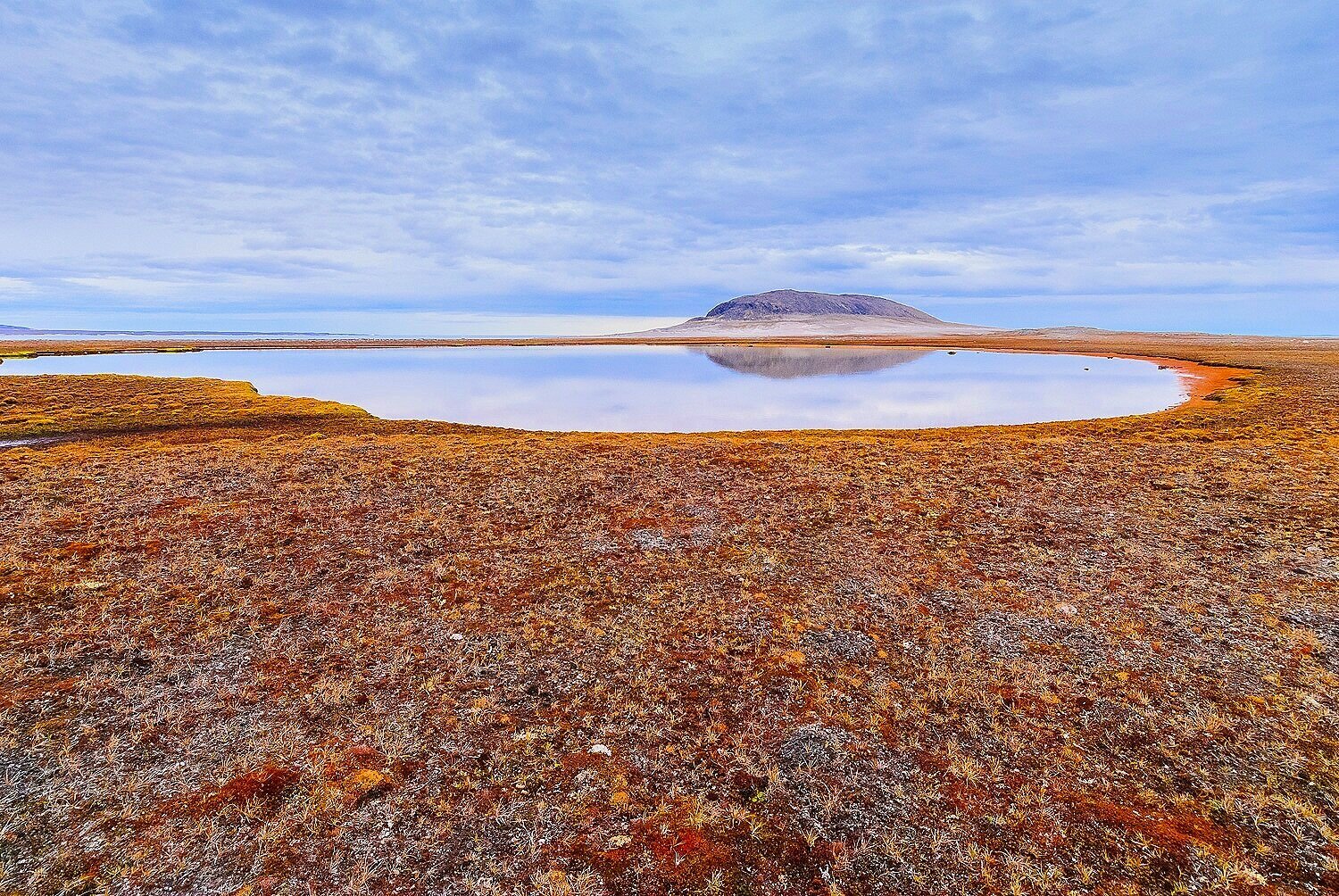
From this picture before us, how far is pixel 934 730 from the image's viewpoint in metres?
6.46

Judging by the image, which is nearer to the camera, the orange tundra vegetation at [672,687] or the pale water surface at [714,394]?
the orange tundra vegetation at [672,687]

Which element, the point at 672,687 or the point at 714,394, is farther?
the point at 714,394

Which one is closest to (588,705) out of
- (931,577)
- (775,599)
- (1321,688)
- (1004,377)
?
(775,599)

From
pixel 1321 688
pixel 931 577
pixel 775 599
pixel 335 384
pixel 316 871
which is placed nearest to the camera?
pixel 316 871

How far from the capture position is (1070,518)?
12.7 meters

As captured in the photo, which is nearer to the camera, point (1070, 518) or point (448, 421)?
point (1070, 518)

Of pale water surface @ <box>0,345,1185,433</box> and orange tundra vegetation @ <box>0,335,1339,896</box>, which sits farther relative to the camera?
pale water surface @ <box>0,345,1185,433</box>

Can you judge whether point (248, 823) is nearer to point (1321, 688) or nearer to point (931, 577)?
point (931, 577)

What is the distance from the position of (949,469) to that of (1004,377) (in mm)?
47540

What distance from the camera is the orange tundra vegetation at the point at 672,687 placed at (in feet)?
16.2

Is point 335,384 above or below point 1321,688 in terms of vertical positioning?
above

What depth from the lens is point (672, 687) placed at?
7289 millimetres

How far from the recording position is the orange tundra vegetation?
4.95m

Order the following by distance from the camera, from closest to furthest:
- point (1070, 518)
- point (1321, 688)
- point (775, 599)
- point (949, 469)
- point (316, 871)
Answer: point (316, 871) → point (1321, 688) → point (775, 599) → point (1070, 518) → point (949, 469)
